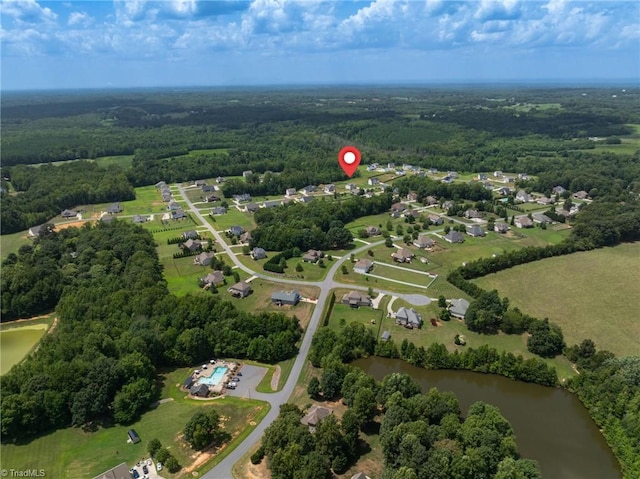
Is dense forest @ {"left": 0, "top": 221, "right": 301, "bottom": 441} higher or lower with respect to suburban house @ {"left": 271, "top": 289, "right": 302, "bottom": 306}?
higher

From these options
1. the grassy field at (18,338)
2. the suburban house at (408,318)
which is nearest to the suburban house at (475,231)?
the suburban house at (408,318)

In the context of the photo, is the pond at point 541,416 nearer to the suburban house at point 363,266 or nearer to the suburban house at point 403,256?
the suburban house at point 363,266

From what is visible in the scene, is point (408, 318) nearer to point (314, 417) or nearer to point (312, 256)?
point (314, 417)

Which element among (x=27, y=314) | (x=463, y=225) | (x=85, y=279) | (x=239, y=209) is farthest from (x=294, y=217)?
(x=27, y=314)

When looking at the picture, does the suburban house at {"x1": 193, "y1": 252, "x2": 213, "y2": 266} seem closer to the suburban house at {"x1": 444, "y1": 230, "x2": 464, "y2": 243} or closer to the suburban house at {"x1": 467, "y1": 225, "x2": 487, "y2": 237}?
the suburban house at {"x1": 444, "y1": 230, "x2": 464, "y2": 243}

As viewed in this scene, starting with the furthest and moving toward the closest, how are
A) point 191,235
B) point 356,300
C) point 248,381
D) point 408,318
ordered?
1. point 191,235
2. point 356,300
3. point 408,318
4. point 248,381

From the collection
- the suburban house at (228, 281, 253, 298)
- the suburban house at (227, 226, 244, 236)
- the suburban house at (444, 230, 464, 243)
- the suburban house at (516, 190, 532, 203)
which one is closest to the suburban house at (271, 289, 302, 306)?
the suburban house at (228, 281, 253, 298)

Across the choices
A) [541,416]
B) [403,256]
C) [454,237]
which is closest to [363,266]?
[403,256]
